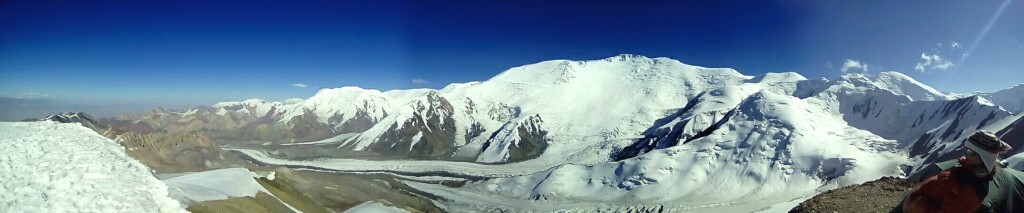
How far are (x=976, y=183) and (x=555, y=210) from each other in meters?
139

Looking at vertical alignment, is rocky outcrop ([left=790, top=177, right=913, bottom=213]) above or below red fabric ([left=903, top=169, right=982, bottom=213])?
below

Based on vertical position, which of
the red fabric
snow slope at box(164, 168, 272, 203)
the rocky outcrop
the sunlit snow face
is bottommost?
snow slope at box(164, 168, 272, 203)

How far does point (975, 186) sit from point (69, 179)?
25.7 m

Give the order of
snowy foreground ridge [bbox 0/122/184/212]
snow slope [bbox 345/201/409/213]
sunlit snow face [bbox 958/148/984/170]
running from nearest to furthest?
sunlit snow face [bbox 958/148/984/170]
snowy foreground ridge [bbox 0/122/184/212]
snow slope [bbox 345/201/409/213]

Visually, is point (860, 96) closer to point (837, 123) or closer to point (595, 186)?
point (837, 123)

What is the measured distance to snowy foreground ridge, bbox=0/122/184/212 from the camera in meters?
18.0

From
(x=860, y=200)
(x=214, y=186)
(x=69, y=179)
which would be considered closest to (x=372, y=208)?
(x=214, y=186)

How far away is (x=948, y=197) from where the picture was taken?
16.3 feet

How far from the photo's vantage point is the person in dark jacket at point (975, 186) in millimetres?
4980

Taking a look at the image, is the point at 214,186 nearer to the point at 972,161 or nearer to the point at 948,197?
the point at 948,197

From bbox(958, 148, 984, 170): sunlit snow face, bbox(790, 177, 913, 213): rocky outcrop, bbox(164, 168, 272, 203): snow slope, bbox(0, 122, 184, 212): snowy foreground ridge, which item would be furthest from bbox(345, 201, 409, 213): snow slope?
bbox(958, 148, 984, 170): sunlit snow face

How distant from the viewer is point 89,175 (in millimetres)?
21344

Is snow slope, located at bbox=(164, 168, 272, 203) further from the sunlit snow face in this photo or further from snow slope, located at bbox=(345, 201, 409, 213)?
the sunlit snow face

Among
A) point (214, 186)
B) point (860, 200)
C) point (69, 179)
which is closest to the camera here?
point (69, 179)
